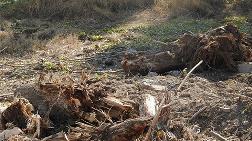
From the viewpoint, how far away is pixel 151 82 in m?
6.06

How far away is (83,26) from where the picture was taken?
10312 millimetres

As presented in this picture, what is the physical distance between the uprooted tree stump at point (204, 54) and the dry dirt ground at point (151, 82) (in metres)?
0.13

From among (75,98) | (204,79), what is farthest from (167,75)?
(75,98)

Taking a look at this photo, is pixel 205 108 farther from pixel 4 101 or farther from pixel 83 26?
pixel 83 26

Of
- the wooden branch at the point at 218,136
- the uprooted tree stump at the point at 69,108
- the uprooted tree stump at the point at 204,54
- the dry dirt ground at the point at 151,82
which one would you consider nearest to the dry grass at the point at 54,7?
the dry dirt ground at the point at 151,82

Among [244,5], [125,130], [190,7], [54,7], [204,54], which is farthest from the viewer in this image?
[244,5]

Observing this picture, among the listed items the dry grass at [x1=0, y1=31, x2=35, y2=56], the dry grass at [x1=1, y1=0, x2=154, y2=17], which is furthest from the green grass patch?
the dry grass at [x1=1, y1=0, x2=154, y2=17]

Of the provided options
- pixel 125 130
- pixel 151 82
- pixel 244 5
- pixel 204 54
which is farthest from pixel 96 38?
pixel 125 130

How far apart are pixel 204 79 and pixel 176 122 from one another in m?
2.10

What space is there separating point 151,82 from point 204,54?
864 mm

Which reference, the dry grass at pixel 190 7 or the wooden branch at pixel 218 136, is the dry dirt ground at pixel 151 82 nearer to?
the wooden branch at pixel 218 136

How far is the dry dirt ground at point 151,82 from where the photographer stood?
15.2 ft

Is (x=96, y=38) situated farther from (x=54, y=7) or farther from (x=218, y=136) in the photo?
(x=218, y=136)

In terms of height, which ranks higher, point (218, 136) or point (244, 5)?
point (218, 136)
